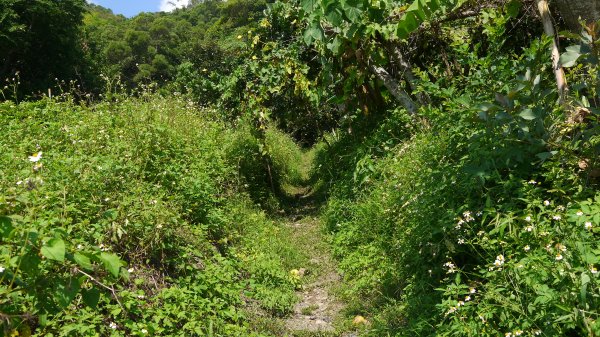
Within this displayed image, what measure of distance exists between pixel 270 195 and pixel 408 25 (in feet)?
20.6

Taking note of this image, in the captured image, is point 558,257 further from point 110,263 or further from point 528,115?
point 110,263

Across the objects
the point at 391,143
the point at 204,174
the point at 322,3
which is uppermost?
the point at 322,3

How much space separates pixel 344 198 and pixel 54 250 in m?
5.52

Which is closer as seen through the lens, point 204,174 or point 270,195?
point 204,174

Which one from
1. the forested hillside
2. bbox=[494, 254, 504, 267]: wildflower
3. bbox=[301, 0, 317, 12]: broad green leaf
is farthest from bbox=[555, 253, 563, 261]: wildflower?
bbox=[301, 0, 317, 12]: broad green leaf

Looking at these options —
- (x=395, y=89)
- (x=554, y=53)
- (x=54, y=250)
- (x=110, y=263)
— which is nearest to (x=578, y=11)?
(x=554, y=53)

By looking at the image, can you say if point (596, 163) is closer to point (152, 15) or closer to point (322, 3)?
point (322, 3)

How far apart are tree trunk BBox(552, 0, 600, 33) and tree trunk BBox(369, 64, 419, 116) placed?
137 inches

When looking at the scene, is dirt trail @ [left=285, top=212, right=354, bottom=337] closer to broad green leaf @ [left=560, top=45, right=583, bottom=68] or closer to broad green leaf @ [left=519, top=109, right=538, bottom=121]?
broad green leaf @ [left=519, top=109, right=538, bottom=121]

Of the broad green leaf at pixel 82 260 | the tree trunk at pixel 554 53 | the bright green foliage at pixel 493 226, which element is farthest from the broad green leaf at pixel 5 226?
the tree trunk at pixel 554 53

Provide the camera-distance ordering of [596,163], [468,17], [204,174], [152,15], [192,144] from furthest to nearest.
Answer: [152,15], [192,144], [468,17], [204,174], [596,163]

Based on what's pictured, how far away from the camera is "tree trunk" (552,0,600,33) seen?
2.84 meters

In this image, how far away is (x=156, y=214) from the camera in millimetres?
4234

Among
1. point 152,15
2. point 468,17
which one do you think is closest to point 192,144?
point 468,17
